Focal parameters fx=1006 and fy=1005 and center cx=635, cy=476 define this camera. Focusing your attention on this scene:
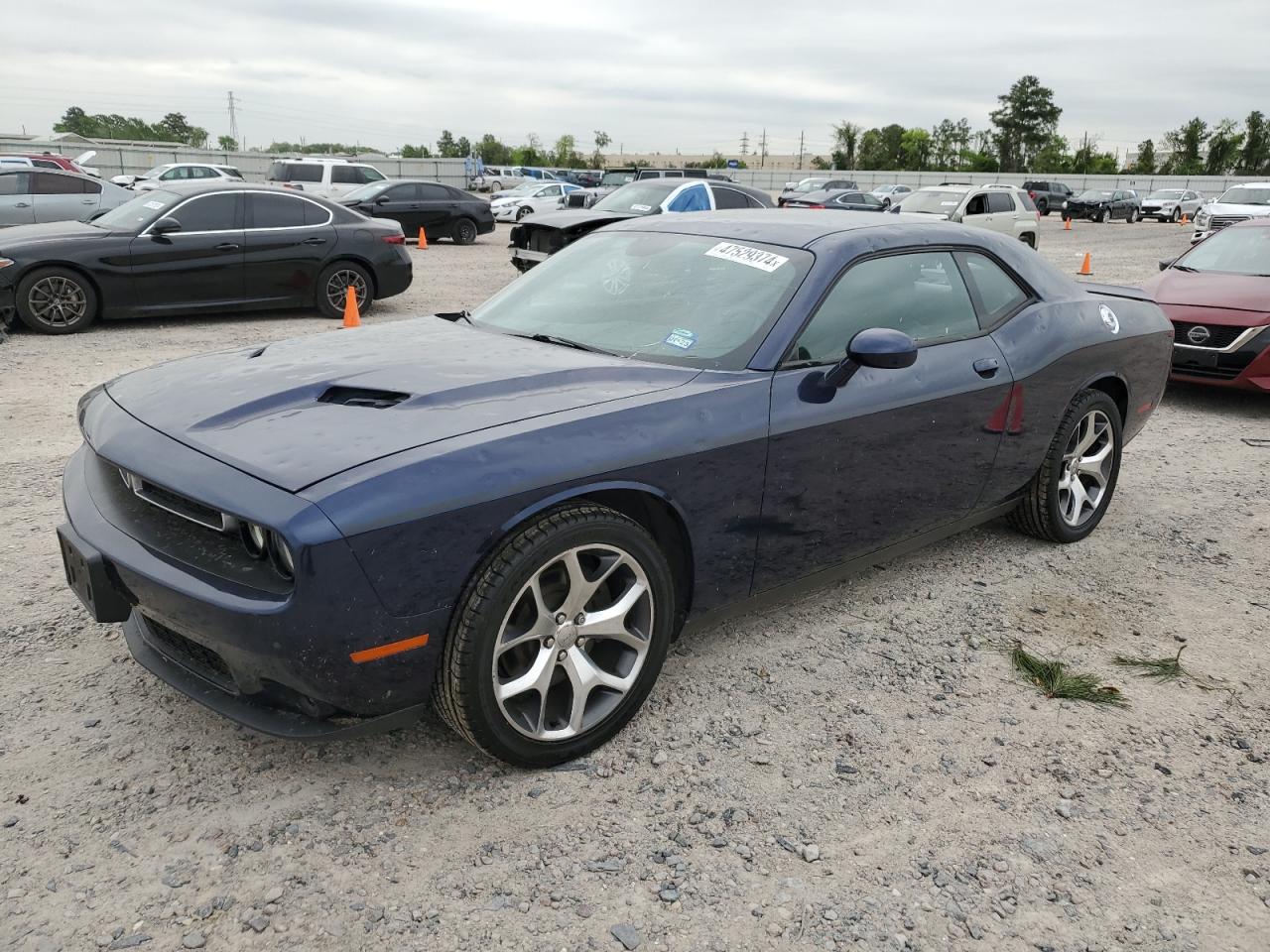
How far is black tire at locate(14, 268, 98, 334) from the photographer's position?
9352 mm

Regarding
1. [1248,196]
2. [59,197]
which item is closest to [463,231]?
[59,197]

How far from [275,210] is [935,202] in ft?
44.7

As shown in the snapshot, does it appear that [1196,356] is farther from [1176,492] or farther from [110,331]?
[110,331]

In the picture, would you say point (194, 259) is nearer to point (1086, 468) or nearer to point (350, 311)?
point (350, 311)

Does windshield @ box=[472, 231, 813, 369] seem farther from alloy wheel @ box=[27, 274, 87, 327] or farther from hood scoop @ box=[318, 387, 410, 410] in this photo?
alloy wheel @ box=[27, 274, 87, 327]

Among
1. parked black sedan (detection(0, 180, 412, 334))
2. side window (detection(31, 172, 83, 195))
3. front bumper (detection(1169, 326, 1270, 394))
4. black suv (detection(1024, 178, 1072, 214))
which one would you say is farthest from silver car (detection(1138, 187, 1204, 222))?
side window (detection(31, 172, 83, 195))

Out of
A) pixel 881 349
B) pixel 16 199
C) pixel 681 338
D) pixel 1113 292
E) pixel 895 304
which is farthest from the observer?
pixel 16 199

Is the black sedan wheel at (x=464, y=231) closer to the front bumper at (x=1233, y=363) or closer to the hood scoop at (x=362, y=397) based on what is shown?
the front bumper at (x=1233, y=363)

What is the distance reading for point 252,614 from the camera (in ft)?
7.98

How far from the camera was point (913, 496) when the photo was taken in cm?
391

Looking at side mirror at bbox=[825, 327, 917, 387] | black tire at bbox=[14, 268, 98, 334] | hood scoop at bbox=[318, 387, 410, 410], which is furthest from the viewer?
black tire at bbox=[14, 268, 98, 334]

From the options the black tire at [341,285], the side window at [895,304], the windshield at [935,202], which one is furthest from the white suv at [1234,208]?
the side window at [895,304]

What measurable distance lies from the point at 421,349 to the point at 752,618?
65.5 inches

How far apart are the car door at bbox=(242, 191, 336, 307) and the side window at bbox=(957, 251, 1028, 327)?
819cm
